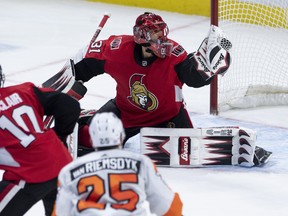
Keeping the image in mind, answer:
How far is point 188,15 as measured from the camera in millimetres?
9602

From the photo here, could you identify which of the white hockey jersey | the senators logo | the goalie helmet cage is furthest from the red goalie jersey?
the white hockey jersey

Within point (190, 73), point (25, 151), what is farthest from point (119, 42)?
point (25, 151)

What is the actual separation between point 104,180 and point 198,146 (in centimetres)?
216

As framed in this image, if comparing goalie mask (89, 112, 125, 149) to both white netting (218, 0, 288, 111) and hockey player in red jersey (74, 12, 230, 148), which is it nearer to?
hockey player in red jersey (74, 12, 230, 148)

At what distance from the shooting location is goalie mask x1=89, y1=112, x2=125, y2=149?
336 cm

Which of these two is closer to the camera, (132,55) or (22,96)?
(22,96)

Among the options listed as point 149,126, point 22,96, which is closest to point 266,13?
point 149,126

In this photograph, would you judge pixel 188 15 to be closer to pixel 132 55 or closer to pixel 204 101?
pixel 204 101

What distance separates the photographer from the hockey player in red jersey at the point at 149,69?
209 inches

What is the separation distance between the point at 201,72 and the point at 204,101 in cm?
168

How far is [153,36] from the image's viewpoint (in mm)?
5281

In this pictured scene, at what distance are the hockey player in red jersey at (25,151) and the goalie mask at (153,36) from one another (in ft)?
4.57

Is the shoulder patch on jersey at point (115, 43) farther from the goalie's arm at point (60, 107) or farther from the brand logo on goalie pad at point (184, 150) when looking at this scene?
the goalie's arm at point (60, 107)

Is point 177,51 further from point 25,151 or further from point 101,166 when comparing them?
point 101,166
